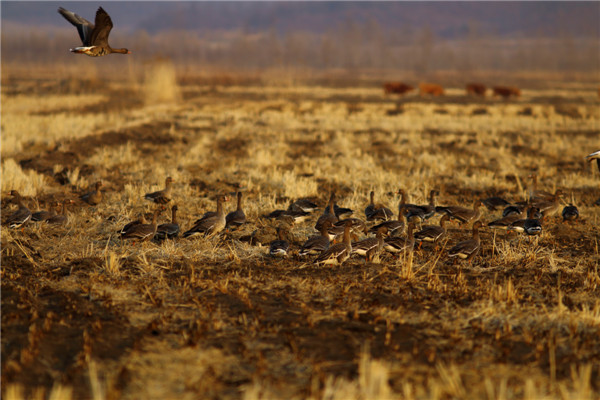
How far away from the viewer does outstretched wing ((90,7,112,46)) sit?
7.83 m

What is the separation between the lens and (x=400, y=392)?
4832 mm

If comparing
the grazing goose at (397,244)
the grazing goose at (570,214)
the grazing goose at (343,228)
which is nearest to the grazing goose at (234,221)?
the grazing goose at (343,228)

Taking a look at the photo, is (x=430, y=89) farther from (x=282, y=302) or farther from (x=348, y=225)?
(x=282, y=302)

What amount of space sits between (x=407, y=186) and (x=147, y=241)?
734cm

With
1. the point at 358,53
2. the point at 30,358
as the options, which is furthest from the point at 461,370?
the point at 358,53

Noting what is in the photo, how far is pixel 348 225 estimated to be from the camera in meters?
8.57

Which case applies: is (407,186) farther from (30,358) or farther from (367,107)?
(367,107)

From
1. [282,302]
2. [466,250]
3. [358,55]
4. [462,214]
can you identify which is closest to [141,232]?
[282,302]

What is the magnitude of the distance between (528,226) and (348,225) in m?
3.19

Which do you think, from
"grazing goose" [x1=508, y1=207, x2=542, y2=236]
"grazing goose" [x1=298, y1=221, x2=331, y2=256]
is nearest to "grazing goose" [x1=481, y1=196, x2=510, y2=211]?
"grazing goose" [x1=508, y1=207, x2=542, y2=236]

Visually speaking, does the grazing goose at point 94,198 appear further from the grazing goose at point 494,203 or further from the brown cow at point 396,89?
the brown cow at point 396,89

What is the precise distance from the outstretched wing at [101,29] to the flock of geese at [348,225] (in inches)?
112

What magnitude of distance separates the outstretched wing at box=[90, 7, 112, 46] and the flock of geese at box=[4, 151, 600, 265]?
112 inches

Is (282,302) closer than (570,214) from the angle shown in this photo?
Yes
